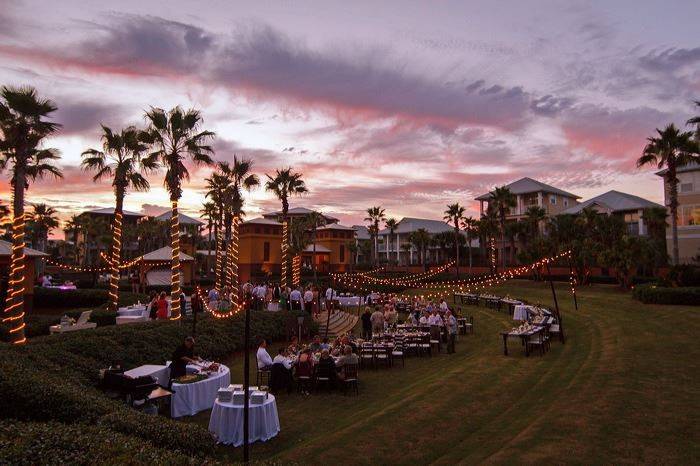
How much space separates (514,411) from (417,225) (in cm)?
8458

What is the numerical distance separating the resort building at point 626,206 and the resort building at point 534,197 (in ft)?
32.2

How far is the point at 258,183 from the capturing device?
33.3 m

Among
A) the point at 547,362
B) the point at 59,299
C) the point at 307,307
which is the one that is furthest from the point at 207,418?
the point at 59,299

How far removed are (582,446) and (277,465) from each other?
6.04 m

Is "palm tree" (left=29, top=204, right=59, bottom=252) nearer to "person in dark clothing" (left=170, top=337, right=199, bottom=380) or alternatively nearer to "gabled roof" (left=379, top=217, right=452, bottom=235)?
"gabled roof" (left=379, top=217, right=452, bottom=235)

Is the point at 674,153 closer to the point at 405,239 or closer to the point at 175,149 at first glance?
the point at 175,149

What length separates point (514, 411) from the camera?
1191cm

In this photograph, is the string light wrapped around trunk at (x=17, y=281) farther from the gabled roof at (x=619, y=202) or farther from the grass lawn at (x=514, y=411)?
the gabled roof at (x=619, y=202)

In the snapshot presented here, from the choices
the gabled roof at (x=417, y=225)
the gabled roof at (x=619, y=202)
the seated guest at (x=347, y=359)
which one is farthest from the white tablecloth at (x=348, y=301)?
the gabled roof at (x=417, y=225)

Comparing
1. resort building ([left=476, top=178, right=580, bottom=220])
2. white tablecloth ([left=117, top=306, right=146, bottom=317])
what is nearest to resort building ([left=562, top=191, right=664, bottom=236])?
resort building ([left=476, top=178, right=580, bottom=220])

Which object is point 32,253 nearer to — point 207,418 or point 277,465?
point 207,418

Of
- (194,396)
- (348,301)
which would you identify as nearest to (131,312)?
(194,396)

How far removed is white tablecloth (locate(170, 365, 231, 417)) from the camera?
12242 millimetres

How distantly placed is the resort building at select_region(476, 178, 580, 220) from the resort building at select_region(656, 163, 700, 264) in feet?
89.6
